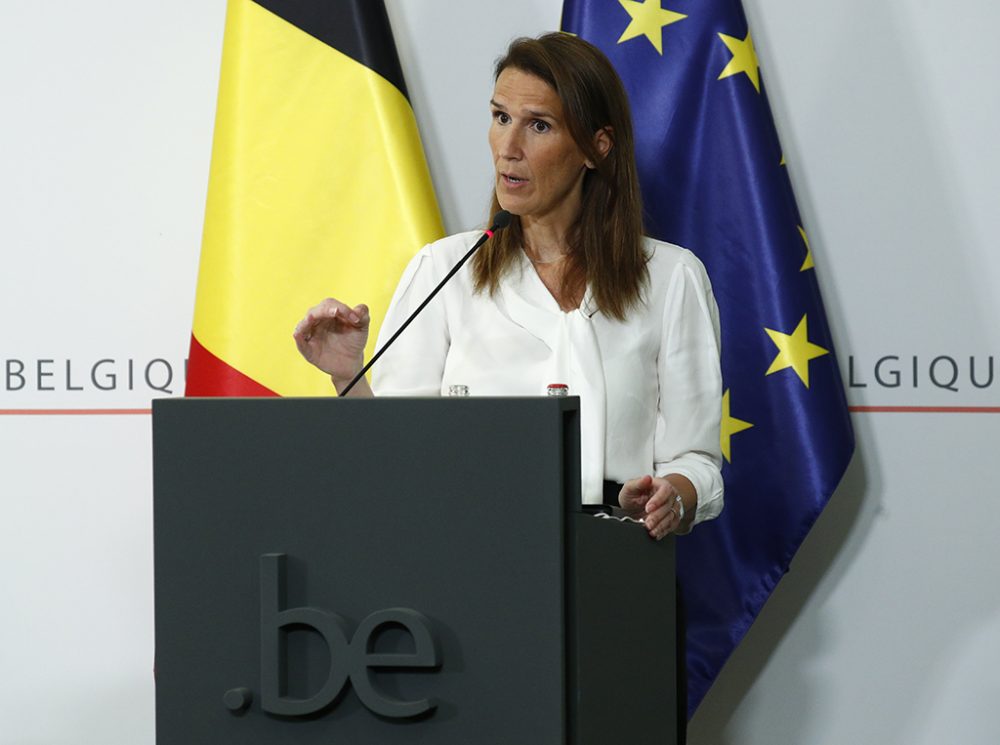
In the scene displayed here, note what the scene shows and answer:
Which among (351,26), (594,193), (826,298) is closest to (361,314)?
(594,193)

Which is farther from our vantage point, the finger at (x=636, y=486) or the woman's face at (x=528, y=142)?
the woman's face at (x=528, y=142)

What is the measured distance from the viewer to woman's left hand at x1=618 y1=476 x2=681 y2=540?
59.9 inches

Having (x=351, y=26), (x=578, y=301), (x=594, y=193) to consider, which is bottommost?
(x=578, y=301)

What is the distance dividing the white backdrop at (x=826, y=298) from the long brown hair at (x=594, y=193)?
0.66 m

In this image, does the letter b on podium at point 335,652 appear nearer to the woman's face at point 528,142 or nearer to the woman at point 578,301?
the woman at point 578,301

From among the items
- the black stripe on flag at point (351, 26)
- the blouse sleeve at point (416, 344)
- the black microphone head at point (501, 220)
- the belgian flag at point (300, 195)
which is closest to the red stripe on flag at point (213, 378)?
the belgian flag at point (300, 195)

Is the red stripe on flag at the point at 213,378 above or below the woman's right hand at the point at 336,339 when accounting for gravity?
below

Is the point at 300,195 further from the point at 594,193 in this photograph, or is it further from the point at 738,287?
the point at 738,287

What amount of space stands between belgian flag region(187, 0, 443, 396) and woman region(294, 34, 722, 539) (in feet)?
1.47

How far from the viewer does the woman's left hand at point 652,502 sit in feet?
4.99

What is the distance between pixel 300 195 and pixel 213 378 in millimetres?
408

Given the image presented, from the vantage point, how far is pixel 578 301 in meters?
1.96

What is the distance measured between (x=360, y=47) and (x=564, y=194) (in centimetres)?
71

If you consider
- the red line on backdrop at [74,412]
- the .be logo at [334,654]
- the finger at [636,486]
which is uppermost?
the red line on backdrop at [74,412]
